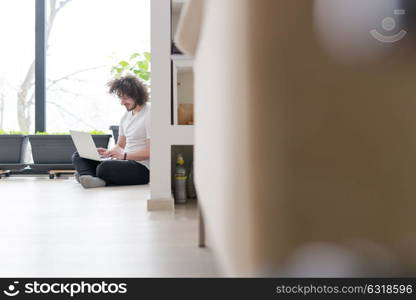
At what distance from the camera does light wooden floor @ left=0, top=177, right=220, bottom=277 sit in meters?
0.80

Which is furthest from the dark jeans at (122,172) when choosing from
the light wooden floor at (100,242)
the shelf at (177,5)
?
the shelf at (177,5)

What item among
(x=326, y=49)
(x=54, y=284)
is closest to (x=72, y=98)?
(x=54, y=284)

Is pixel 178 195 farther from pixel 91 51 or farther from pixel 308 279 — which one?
pixel 91 51

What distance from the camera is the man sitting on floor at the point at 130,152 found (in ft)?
8.98

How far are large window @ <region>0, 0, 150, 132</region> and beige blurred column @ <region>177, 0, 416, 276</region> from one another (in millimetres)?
4493

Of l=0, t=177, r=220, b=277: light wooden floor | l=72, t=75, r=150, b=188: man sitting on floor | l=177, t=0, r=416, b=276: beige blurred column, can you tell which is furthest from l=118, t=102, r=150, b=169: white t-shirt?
l=177, t=0, r=416, b=276: beige blurred column

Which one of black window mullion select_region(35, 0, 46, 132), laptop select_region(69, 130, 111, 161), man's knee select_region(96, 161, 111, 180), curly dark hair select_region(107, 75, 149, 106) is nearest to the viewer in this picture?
man's knee select_region(96, 161, 111, 180)

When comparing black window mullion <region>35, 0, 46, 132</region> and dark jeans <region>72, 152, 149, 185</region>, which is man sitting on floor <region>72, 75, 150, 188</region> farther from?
black window mullion <region>35, 0, 46, 132</region>

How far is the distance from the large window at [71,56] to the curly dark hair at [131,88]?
1793mm

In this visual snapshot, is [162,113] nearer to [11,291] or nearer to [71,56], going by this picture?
[11,291]

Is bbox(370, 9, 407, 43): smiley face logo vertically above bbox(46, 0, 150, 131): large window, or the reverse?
bbox(46, 0, 150, 131): large window

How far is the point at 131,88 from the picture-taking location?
111 inches

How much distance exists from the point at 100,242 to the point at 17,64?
4.46 m

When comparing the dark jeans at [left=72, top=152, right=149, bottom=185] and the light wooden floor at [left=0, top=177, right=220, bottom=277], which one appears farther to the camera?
the dark jeans at [left=72, top=152, right=149, bottom=185]
